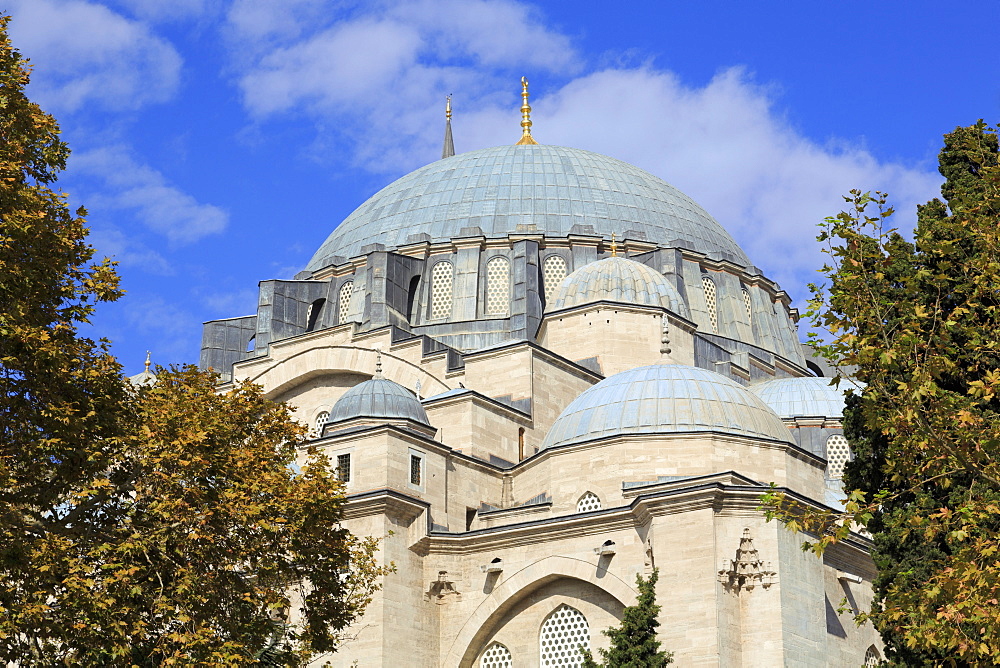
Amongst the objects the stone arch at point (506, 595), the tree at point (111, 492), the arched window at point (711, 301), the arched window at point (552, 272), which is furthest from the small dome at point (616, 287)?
the tree at point (111, 492)

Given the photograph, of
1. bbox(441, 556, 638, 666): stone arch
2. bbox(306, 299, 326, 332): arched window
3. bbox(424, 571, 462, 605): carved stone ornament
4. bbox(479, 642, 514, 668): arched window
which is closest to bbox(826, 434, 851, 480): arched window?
bbox(441, 556, 638, 666): stone arch

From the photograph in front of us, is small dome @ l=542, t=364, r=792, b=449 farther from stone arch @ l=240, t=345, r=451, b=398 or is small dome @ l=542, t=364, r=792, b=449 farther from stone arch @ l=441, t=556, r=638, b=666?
stone arch @ l=240, t=345, r=451, b=398

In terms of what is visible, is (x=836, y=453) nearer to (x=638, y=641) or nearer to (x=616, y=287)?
(x=616, y=287)

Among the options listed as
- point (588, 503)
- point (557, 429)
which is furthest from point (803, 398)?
point (588, 503)

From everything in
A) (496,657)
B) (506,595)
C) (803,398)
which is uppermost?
(803,398)

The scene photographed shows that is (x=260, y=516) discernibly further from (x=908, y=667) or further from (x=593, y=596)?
(x=593, y=596)

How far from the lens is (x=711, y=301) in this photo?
39.2 meters

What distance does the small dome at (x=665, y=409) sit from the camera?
26844mm

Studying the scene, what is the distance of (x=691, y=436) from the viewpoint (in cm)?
2638

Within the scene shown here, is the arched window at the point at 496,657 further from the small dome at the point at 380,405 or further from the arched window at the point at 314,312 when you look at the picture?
the arched window at the point at 314,312

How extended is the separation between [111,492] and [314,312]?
78.2 feet

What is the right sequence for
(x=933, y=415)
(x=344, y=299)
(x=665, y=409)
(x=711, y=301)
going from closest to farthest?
1. (x=933, y=415)
2. (x=665, y=409)
3. (x=344, y=299)
4. (x=711, y=301)

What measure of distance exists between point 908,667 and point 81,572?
8969 mm

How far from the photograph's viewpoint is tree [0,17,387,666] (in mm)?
13992
